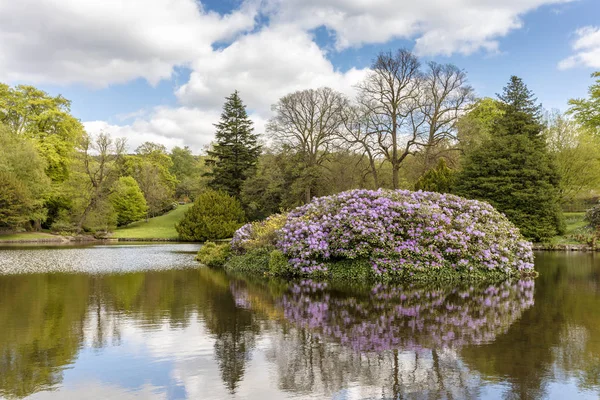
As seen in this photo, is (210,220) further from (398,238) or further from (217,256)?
(398,238)

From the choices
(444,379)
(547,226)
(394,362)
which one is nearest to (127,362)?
(394,362)

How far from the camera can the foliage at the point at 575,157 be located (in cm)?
3397

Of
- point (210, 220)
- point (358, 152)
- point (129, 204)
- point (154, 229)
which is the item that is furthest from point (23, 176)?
point (358, 152)

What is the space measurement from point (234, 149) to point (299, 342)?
42007mm

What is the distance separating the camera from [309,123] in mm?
39062

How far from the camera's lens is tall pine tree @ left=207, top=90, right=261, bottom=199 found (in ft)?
148

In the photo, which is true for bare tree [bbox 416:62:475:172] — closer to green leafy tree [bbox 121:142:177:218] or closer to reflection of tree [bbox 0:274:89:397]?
reflection of tree [bbox 0:274:89:397]

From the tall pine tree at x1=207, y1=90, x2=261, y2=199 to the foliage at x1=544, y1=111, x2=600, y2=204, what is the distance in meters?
27.3

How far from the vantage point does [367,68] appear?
110ft

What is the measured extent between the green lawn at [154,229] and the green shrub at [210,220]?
350 centimetres

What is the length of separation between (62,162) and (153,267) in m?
35.3

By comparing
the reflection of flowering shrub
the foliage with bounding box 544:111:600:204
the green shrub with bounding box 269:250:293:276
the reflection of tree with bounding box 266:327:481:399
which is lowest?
the reflection of flowering shrub

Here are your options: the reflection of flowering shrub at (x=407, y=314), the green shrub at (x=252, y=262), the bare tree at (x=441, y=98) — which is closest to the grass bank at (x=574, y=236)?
the bare tree at (x=441, y=98)

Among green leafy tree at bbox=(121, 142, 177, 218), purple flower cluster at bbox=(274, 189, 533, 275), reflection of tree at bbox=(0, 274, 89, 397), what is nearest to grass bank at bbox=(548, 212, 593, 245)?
purple flower cluster at bbox=(274, 189, 533, 275)
